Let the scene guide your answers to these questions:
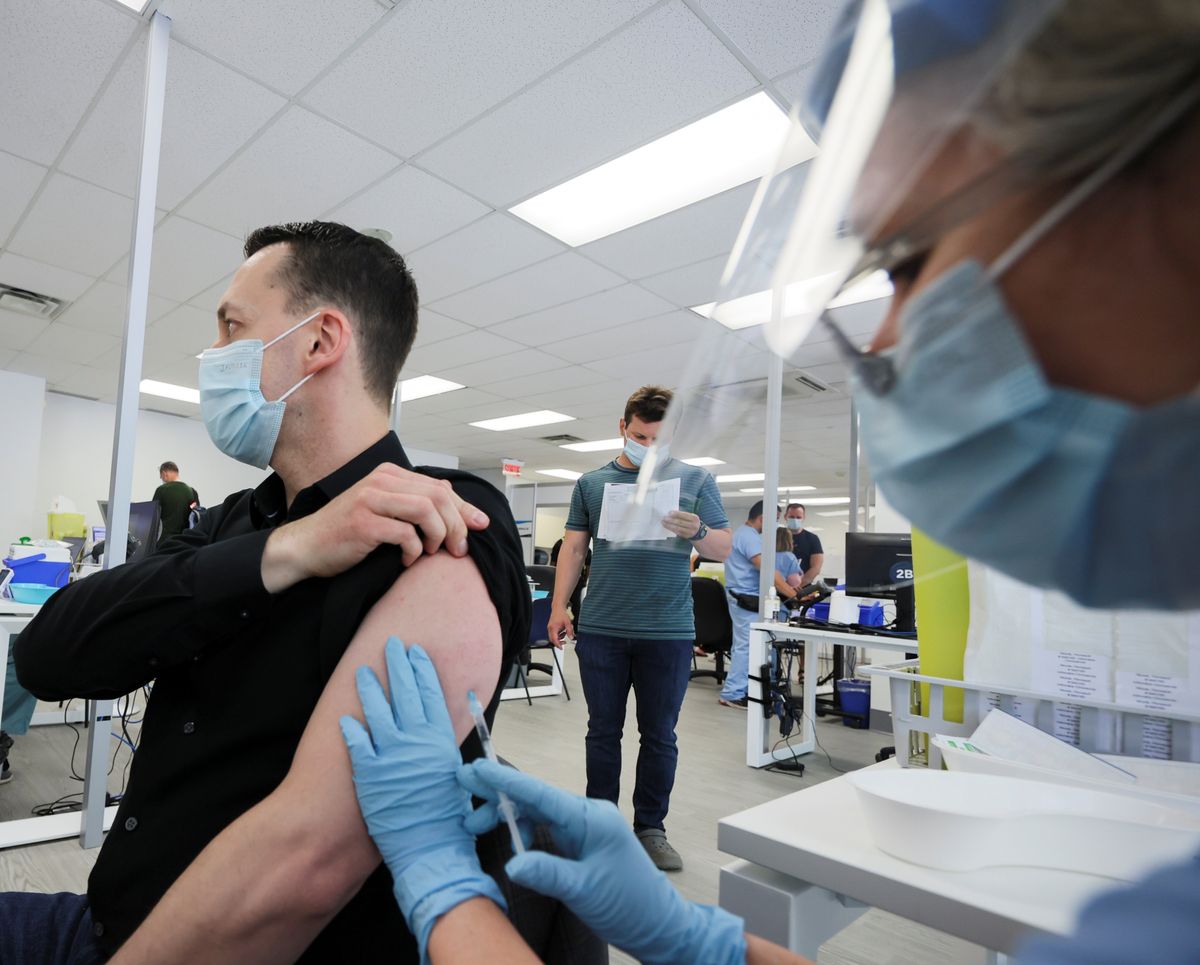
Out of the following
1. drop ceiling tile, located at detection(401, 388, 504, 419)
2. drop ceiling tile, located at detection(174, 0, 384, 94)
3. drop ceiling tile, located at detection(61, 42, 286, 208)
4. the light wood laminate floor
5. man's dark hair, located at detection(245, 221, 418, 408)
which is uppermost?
drop ceiling tile, located at detection(174, 0, 384, 94)

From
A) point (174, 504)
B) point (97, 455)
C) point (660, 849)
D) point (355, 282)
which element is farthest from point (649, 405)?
point (97, 455)

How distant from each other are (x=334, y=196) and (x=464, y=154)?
0.77m

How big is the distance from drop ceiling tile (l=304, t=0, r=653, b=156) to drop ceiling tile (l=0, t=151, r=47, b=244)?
1.54m

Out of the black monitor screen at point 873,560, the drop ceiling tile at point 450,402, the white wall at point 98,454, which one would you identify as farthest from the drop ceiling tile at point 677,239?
the white wall at point 98,454

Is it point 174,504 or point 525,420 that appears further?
A: point 525,420

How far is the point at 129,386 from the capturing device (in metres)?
2.15

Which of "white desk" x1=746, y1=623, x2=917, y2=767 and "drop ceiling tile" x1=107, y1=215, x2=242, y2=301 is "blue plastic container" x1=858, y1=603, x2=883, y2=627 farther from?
"drop ceiling tile" x1=107, y1=215, x2=242, y2=301

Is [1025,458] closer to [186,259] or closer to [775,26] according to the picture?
[775,26]

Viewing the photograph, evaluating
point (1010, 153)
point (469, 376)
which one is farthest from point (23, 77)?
point (469, 376)

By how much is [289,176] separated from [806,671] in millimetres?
3424

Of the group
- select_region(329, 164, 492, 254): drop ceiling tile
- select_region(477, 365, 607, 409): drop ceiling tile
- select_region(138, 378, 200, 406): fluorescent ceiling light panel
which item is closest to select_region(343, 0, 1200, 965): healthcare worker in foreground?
select_region(329, 164, 492, 254): drop ceiling tile

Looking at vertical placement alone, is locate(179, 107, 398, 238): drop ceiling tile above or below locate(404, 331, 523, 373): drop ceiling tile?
above

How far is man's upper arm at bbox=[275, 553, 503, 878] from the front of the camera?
61 cm

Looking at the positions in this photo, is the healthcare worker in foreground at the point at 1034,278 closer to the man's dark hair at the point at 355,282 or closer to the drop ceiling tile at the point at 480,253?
the man's dark hair at the point at 355,282
